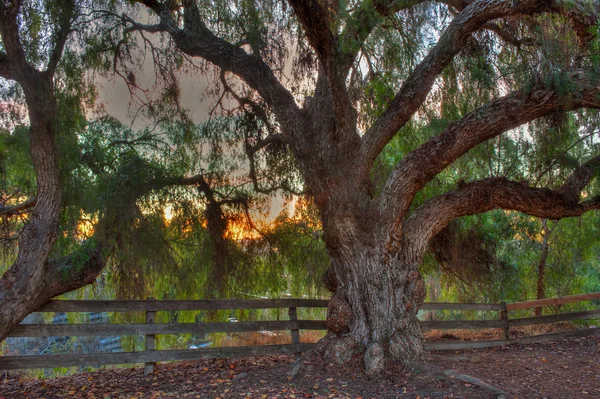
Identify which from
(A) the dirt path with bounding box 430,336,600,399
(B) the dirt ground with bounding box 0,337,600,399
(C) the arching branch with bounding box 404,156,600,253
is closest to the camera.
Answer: (B) the dirt ground with bounding box 0,337,600,399

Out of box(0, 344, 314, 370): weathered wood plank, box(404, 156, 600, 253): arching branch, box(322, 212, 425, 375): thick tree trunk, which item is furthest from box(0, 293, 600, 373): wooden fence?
box(404, 156, 600, 253): arching branch

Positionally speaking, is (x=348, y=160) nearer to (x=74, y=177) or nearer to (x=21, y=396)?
(x=74, y=177)

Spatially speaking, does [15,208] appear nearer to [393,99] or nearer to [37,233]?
[37,233]

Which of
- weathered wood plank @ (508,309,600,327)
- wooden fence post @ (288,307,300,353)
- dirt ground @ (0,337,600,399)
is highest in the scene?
wooden fence post @ (288,307,300,353)

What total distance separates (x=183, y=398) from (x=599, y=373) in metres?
5.36

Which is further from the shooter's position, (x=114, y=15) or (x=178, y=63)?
(x=178, y=63)

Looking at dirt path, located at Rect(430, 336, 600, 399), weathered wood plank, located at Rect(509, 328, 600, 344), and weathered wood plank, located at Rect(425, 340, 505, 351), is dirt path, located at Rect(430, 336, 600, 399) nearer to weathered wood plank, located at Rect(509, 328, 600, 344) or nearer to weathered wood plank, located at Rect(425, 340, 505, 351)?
weathered wood plank, located at Rect(425, 340, 505, 351)

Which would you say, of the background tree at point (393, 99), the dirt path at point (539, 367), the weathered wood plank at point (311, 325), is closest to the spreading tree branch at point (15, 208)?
the background tree at point (393, 99)

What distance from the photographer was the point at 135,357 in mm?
6633

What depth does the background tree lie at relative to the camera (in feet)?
19.2

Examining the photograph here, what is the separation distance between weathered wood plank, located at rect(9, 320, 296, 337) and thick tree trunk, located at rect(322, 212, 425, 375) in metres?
1.57

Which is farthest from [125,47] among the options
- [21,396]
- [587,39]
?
[587,39]

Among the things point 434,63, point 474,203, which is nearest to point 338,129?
point 434,63

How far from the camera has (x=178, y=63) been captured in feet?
27.7
